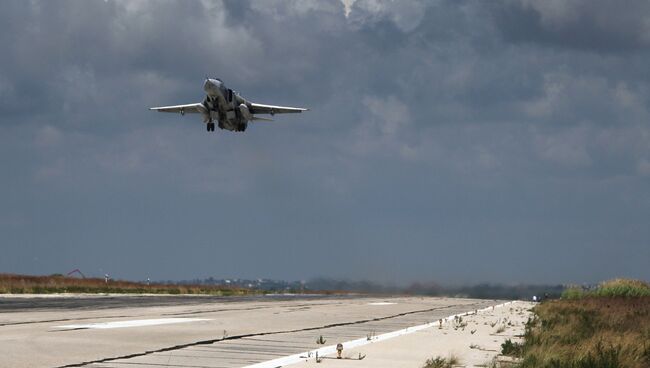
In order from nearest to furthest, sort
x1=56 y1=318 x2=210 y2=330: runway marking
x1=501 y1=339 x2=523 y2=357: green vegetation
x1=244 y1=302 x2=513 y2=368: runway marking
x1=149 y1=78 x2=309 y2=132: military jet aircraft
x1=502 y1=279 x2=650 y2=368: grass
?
x1=244 y1=302 x2=513 y2=368: runway marking → x1=502 y1=279 x2=650 y2=368: grass → x1=501 y1=339 x2=523 y2=357: green vegetation → x1=56 y1=318 x2=210 y2=330: runway marking → x1=149 y1=78 x2=309 y2=132: military jet aircraft

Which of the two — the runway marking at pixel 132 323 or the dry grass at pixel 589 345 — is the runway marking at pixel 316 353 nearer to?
the dry grass at pixel 589 345

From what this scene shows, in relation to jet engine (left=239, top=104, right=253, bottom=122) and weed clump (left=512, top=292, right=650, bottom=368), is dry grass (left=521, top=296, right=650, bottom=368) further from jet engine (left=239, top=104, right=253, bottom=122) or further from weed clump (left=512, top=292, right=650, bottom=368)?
jet engine (left=239, top=104, right=253, bottom=122)

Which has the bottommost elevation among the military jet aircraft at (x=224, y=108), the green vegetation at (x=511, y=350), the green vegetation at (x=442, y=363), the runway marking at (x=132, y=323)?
the green vegetation at (x=442, y=363)


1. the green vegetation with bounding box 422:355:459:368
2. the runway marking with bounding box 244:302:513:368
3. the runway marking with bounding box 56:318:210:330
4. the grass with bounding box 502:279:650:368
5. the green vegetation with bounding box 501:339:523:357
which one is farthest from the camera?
the runway marking with bounding box 56:318:210:330

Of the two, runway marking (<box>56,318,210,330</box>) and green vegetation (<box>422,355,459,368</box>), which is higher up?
runway marking (<box>56,318,210,330</box>)

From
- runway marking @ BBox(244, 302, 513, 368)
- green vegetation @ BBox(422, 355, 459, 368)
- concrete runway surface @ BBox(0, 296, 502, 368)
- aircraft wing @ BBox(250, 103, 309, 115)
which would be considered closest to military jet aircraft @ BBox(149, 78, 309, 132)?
aircraft wing @ BBox(250, 103, 309, 115)

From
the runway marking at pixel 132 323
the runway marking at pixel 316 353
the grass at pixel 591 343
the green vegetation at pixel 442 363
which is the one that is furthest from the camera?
the runway marking at pixel 132 323

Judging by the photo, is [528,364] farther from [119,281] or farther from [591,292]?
[119,281]

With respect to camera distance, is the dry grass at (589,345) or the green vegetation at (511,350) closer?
the dry grass at (589,345)

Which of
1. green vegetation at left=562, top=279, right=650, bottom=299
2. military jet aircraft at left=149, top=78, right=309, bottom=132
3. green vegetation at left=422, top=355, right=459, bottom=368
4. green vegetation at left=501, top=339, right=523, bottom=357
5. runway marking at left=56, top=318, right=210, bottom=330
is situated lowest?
green vegetation at left=422, top=355, right=459, bottom=368

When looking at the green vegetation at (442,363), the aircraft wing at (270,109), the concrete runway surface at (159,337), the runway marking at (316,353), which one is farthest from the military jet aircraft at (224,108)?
the green vegetation at (442,363)

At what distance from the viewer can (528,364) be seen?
662 inches

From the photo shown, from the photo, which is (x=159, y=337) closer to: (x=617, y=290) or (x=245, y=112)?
(x=245, y=112)

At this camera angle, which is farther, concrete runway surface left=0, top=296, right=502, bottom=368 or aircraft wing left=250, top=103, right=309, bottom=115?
aircraft wing left=250, top=103, right=309, bottom=115
